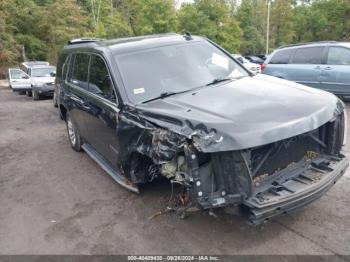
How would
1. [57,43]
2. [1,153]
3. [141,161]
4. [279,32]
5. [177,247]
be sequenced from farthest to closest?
[279,32] < [57,43] < [1,153] < [141,161] < [177,247]

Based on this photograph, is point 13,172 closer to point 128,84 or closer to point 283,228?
point 128,84

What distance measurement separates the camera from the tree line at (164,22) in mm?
32438

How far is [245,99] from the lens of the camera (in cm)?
379

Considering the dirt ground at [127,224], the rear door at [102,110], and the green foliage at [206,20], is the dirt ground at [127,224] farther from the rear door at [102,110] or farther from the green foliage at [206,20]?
the green foliage at [206,20]

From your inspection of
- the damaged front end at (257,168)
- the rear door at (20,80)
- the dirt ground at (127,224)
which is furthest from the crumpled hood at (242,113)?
the rear door at (20,80)

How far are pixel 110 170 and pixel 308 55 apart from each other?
7095 millimetres

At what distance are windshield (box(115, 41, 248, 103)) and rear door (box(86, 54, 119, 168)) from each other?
28 centimetres

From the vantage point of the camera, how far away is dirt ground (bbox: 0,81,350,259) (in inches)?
141

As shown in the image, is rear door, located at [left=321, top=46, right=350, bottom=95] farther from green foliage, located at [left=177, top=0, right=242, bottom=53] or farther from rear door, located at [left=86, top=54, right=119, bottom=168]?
green foliage, located at [left=177, top=0, right=242, bottom=53]

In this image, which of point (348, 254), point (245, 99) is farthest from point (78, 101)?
point (348, 254)

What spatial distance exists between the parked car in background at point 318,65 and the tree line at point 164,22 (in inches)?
875

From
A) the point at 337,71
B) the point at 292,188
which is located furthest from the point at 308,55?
the point at 292,188

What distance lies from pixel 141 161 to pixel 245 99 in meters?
1.42

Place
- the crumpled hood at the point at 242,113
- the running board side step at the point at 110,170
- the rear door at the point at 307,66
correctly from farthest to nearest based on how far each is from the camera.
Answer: the rear door at the point at 307,66 < the running board side step at the point at 110,170 < the crumpled hood at the point at 242,113
